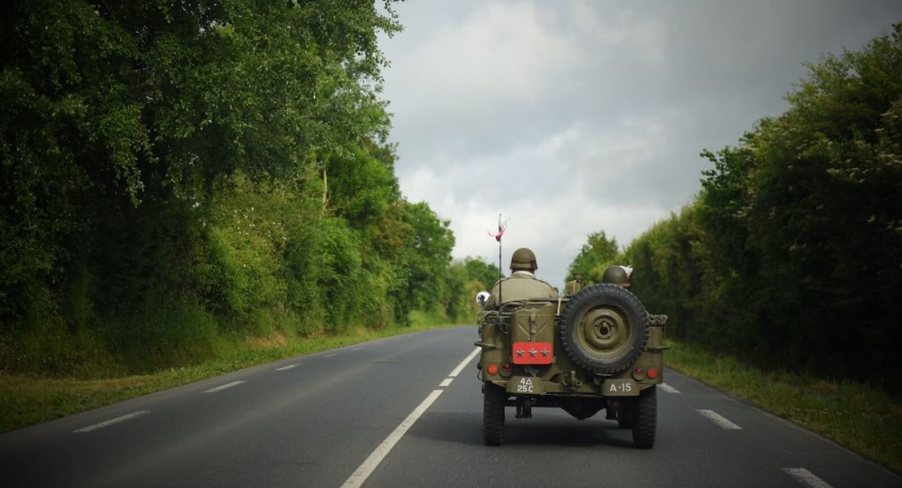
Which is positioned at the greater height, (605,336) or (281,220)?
(281,220)

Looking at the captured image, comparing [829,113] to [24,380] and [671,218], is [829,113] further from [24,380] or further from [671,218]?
[671,218]

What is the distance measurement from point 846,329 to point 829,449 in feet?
30.5

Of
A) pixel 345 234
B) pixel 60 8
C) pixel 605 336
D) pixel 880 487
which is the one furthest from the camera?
pixel 345 234

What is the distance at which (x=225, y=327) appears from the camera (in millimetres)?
26109

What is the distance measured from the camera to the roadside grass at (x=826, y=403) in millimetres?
8820

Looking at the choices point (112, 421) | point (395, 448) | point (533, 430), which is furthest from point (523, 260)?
point (112, 421)

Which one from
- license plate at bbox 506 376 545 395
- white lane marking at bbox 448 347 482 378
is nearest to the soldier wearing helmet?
license plate at bbox 506 376 545 395

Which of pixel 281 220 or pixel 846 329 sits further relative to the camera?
pixel 281 220

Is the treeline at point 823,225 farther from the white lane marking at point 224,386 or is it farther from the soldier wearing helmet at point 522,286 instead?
the white lane marking at point 224,386

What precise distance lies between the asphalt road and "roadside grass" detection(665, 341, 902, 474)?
305mm

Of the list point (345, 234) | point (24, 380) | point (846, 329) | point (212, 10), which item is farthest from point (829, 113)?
point (345, 234)

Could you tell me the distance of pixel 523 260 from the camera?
969 centimetres

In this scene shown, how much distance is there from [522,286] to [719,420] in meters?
3.44

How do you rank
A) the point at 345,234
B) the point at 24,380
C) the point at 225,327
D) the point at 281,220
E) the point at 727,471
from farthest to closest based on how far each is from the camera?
the point at 345,234
the point at 281,220
the point at 225,327
the point at 24,380
the point at 727,471
